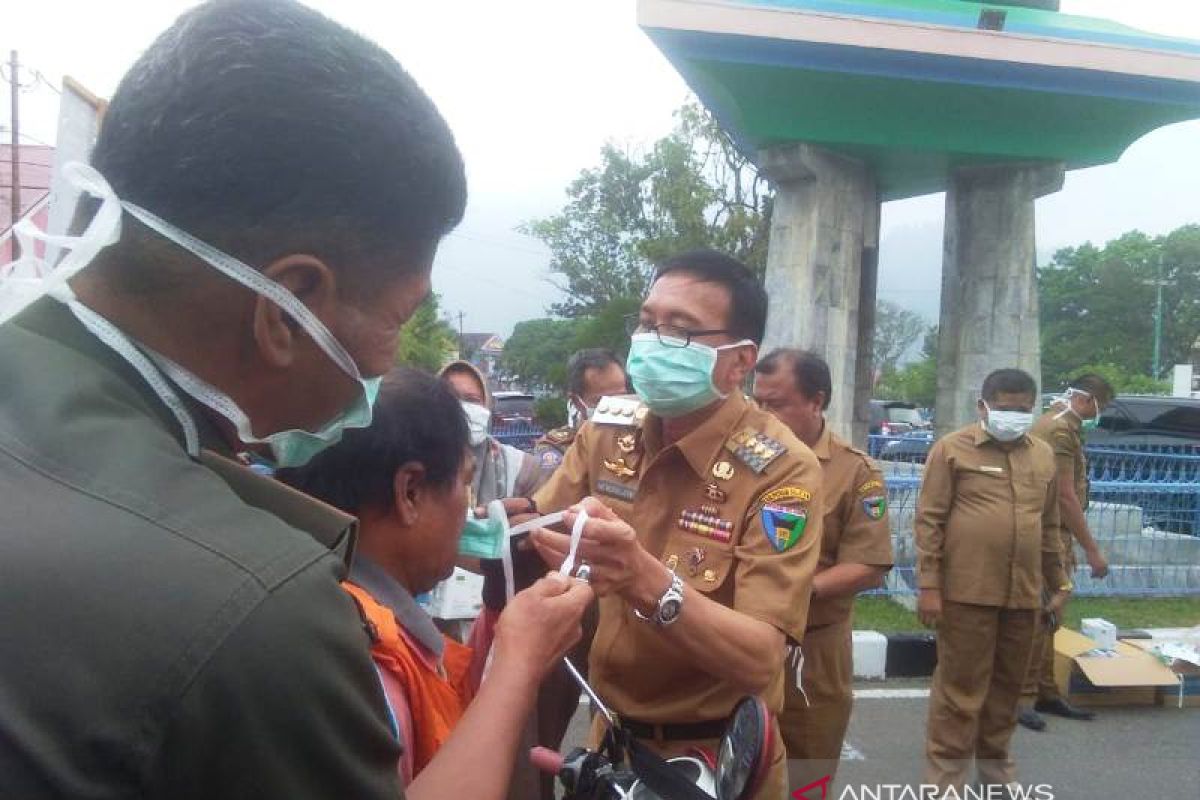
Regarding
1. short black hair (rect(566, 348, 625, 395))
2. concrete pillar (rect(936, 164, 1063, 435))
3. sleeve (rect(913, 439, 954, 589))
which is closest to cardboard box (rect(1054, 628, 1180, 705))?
sleeve (rect(913, 439, 954, 589))

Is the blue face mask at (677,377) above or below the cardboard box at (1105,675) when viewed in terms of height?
above

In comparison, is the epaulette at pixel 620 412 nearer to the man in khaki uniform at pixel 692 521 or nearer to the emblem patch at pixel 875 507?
the man in khaki uniform at pixel 692 521

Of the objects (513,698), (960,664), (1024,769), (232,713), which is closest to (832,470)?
(960,664)

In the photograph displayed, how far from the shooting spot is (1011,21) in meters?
7.51

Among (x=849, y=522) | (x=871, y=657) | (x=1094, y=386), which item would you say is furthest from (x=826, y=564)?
(x=1094, y=386)

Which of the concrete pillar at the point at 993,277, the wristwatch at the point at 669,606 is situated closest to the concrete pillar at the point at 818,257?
the concrete pillar at the point at 993,277

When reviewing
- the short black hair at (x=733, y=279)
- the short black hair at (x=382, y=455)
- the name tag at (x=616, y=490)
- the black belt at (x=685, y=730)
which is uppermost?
the short black hair at (x=733, y=279)

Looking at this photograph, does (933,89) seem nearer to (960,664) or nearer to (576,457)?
(960,664)

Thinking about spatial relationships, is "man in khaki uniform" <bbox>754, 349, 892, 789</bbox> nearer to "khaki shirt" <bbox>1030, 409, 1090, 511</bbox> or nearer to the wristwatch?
the wristwatch

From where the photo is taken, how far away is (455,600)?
299cm

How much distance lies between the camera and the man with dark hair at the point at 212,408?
0.66m

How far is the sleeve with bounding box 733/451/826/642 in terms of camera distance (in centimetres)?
199

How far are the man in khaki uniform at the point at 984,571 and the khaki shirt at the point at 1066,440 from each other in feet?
3.78

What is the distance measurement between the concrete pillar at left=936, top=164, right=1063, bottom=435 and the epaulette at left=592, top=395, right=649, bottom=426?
6.23 metres
